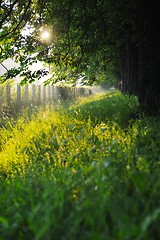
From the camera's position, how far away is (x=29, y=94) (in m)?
23.2

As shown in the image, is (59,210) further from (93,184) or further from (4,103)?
(4,103)

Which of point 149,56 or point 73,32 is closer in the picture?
point 149,56

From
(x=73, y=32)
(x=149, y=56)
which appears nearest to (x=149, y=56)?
(x=149, y=56)

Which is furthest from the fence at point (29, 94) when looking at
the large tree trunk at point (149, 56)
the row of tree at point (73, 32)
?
the large tree trunk at point (149, 56)

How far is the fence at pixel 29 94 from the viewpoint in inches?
735

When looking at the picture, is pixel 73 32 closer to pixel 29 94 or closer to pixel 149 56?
pixel 149 56

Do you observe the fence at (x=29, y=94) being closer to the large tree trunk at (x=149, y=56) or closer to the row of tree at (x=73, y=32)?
the row of tree at (x=73, y=32)

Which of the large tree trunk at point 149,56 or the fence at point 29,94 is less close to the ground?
the large tree trunk at point 149,56

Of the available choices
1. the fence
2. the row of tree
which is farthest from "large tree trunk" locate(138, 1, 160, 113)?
the fence

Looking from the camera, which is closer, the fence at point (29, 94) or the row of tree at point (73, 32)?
the row of tree at point (73, 32)

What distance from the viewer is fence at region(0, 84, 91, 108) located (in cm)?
1867

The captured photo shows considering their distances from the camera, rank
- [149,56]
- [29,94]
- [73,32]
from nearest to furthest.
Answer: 1. [149,56]
2. [73,32]
3. [29,94]

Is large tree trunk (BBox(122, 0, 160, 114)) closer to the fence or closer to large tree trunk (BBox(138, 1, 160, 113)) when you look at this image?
large tree trunk (BBox(138, 1, 160, 113))

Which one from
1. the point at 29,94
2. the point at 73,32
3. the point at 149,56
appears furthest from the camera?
the point at 29,94
